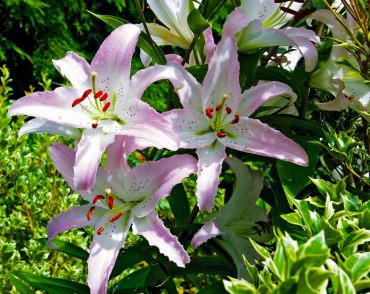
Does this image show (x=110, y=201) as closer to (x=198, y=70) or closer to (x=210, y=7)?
(x=198, y=70)

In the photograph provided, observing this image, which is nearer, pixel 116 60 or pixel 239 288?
pixel 239 288

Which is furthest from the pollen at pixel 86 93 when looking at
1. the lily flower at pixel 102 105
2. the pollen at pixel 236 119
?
the pollen at pixel 236 119

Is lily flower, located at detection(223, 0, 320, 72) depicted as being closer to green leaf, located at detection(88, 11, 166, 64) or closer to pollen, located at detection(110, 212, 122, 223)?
green leaf, located at detection(88, 11, 166, 64)

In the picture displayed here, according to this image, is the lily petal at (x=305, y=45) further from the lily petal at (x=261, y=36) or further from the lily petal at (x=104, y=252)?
the lily petal at (x=104, y=252)

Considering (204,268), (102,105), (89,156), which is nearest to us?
(89,156)

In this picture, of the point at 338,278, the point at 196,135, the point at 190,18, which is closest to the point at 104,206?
the point at 196,135

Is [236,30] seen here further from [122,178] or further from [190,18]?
[122,178]

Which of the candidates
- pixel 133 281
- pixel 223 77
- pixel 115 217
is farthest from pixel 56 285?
pixel 223 77
